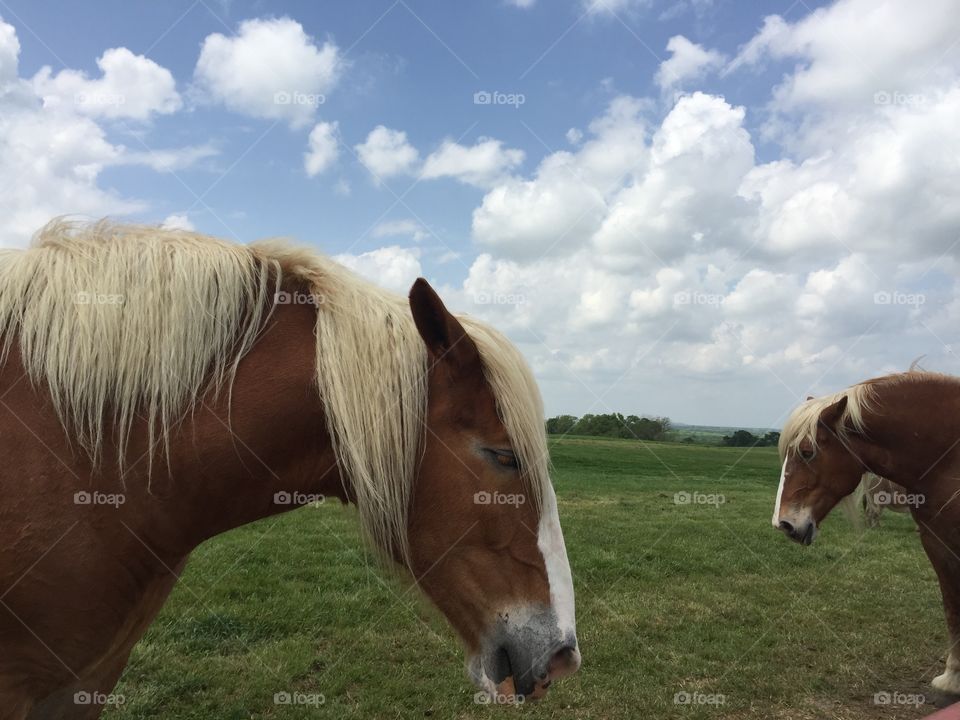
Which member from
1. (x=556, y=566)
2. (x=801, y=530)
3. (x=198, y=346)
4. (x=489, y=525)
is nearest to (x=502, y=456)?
(x=489, y=525)

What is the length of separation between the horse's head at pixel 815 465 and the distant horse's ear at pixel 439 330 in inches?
195

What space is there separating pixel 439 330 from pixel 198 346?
776mm

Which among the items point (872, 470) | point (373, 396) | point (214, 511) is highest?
point (373, 396)

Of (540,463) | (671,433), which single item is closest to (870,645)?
(540,463)

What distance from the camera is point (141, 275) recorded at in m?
1.95

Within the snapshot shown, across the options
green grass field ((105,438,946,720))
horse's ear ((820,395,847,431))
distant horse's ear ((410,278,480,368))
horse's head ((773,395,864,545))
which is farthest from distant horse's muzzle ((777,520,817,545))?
distant horse's ear ((410,278,480,368))

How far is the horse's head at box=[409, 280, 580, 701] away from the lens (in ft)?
6.48

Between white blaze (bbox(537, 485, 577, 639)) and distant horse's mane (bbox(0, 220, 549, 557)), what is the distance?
10 centimetres

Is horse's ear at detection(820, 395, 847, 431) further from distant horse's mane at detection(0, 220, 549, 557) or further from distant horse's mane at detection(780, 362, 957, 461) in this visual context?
distant horse's mane at detection(0, 220, 549, 557)

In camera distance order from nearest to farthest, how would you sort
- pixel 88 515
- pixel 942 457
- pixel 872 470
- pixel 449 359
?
pixel 88 515
pixel 449 359
pixel 942 457
pixel 872 470

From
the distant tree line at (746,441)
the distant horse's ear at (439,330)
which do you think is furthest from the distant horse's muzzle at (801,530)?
the distant tree line at (746,441)

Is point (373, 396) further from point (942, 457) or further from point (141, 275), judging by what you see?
point (942, 457)

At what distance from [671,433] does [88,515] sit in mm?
68005

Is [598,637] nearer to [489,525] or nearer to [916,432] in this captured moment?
[916,432]
